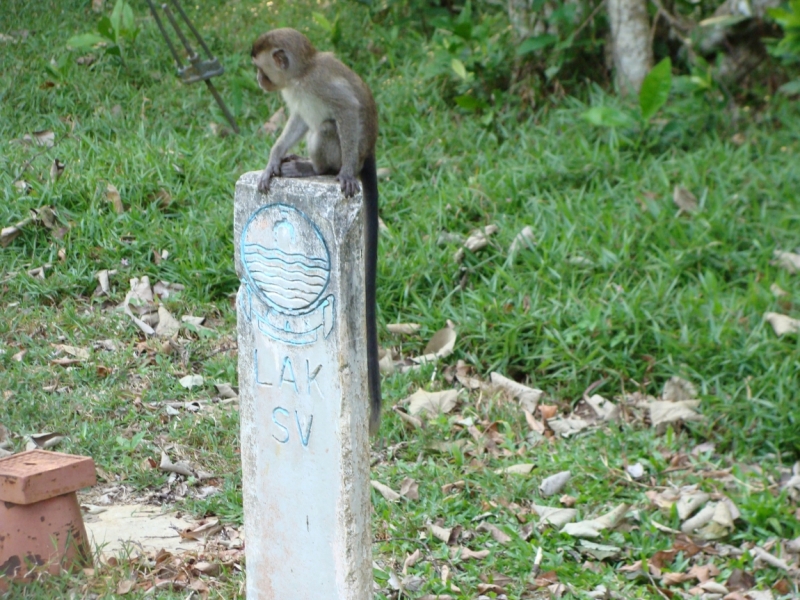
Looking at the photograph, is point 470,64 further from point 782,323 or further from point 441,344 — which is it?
point 782,323

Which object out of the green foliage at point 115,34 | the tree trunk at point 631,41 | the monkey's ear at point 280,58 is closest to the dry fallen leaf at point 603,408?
the monkey's ear at point 280,58

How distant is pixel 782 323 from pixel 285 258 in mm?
2821

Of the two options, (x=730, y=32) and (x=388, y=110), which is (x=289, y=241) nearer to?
(x=388, y=110)

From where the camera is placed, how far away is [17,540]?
9.84ft

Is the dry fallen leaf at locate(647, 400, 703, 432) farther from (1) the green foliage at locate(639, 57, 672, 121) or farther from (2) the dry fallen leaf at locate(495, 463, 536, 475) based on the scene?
(1) the green foliage at locate(639, 57, 672, 121)

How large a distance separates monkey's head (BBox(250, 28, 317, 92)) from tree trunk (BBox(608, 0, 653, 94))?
12.2 feet

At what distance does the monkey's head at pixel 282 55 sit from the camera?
10.9 ft

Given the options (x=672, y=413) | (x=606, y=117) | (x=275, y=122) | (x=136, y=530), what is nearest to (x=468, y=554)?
(x=136, y=530)

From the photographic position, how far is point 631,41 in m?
6.56

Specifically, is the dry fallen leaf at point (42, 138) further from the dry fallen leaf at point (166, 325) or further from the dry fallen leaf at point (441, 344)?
the dry fallen leaf at point (441, 344)

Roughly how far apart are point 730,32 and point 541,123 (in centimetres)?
149

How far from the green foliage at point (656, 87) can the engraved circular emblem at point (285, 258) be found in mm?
3814

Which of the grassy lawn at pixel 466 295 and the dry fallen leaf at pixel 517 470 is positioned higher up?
the grassy lawn at pixel 466 295

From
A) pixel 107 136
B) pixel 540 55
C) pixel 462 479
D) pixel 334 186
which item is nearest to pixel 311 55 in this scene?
pixel 334 186
